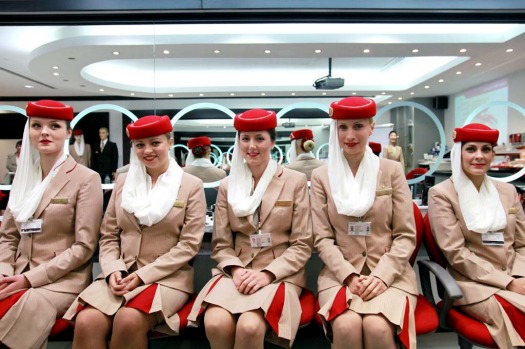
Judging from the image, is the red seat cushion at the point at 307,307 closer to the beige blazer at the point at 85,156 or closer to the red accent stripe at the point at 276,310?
the red accent stripe at the point at 276,310

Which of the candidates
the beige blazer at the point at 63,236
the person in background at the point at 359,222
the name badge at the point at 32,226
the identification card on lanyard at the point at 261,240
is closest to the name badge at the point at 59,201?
the beige blazer at the point at 63,236

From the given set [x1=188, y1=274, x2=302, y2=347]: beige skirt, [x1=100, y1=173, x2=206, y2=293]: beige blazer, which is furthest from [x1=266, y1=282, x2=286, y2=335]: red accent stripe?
[x1=100, y1=173, x2=206, y2=293]: beige blazer

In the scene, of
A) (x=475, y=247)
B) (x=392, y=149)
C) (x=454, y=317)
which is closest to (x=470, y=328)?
(x=454, y=317)

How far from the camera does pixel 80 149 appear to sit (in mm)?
3820

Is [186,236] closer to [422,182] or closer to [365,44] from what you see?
[422,182]

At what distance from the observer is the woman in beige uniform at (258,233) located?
6.43 ft

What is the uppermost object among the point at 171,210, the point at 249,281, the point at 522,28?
the point at 522,28

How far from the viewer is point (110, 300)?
194cm

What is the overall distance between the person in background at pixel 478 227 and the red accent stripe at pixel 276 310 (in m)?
0.99

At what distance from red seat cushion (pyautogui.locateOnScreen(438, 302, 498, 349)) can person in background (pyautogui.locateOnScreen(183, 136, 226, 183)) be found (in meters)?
2.56

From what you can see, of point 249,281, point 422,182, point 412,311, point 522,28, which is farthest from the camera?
point 522,28

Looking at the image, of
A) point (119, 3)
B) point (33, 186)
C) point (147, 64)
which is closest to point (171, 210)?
point (33, 186)

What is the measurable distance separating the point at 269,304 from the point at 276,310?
0.05 m

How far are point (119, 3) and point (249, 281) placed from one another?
7.33 ft
